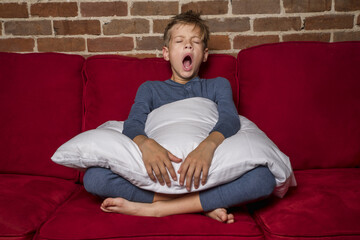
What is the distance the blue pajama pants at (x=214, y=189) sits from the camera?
96 centimetres

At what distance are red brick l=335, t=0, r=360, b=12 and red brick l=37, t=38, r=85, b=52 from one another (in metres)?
1.40

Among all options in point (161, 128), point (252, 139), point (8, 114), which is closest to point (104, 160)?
point (161, 128)

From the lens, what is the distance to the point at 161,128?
1.12 metres

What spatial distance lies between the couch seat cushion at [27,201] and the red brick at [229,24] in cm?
108

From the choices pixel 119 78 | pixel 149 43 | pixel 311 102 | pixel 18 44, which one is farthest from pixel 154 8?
pixel 311 102

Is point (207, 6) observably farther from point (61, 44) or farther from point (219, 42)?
point (61, 44)

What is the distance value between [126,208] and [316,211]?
57 centimetres

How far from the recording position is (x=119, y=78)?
1.43 meters

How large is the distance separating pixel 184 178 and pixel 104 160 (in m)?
0.25

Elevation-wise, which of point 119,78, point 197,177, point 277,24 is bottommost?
point 197,177

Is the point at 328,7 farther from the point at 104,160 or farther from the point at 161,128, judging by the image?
the point at 104,160

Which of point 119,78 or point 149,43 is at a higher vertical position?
point 149,43

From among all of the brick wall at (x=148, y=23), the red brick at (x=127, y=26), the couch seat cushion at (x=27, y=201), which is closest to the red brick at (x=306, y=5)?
the brick wall at (x=148, y=23)

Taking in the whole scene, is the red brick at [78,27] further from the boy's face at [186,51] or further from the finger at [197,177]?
the finger at [197,177]
